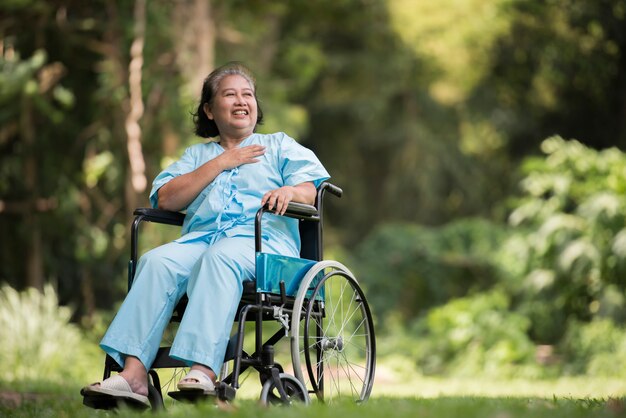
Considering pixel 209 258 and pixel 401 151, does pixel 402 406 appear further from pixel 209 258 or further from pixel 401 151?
pixel 401 151

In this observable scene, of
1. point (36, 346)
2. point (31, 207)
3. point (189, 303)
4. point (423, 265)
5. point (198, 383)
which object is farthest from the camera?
point (423, 265)

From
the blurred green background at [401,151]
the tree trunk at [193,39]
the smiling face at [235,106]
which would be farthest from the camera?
the tree trunk at [193,39]

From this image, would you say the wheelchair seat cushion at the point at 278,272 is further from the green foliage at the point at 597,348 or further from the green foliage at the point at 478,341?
the green foliage at the point at 478,341

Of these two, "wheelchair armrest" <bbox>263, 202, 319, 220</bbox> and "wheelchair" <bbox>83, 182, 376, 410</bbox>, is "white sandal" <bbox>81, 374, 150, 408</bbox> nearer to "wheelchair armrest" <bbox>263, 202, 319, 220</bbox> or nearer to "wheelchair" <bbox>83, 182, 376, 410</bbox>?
→ "wheelchair" <bbox>83, 182, 376, 410</bbox>

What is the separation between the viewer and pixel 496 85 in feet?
38.2

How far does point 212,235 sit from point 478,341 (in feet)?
16.5

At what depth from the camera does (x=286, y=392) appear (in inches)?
112

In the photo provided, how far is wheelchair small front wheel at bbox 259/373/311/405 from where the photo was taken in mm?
2700

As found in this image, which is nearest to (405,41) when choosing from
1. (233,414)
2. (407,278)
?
(407,278)

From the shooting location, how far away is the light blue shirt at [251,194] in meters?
3.07

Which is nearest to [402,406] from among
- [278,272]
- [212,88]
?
[278,272]

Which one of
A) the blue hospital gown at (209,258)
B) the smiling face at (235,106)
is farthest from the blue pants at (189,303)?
the smiling face at (235,106)

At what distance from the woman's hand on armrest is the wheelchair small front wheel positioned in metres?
0.51

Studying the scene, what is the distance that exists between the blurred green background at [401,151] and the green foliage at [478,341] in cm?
2
